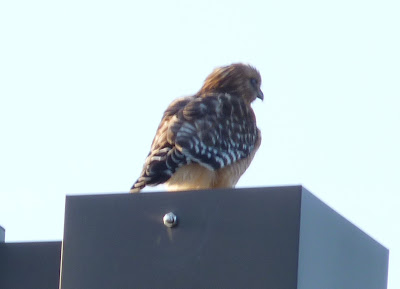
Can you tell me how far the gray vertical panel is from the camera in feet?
14.8

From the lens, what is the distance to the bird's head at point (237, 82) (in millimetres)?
9773

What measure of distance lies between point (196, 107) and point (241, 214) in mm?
3794

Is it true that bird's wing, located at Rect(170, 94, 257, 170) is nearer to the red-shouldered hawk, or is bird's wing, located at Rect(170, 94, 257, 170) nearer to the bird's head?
the red-shouldered hawk

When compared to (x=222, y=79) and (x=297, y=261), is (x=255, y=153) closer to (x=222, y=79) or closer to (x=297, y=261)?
(x=222, y=79)

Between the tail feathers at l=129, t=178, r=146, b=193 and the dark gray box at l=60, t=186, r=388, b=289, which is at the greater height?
the tail feathers at l=129, t=178, r=146, b=193

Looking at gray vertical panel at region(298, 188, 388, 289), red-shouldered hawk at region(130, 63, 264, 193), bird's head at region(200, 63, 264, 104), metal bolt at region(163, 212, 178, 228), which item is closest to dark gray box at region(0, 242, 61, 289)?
metal bolt at region(163, 212, 178, 228)

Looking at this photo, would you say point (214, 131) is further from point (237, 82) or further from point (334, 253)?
point (334, 253)

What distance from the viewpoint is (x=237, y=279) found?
4590mm

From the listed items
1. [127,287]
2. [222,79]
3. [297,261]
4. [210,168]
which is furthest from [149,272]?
[222,79]

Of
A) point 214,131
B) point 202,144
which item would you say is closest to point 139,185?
point 202,144

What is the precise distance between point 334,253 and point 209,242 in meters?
0.60

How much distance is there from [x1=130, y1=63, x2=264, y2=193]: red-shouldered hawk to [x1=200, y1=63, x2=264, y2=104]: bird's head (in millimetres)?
409

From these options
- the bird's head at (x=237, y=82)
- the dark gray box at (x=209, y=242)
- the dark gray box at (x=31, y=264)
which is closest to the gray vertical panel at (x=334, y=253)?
the dark gray box at (x=209, y=242)

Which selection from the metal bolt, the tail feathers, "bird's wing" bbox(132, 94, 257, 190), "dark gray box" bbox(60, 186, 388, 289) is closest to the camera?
"dark gray box" bbox(60, 186, 388, 289)
